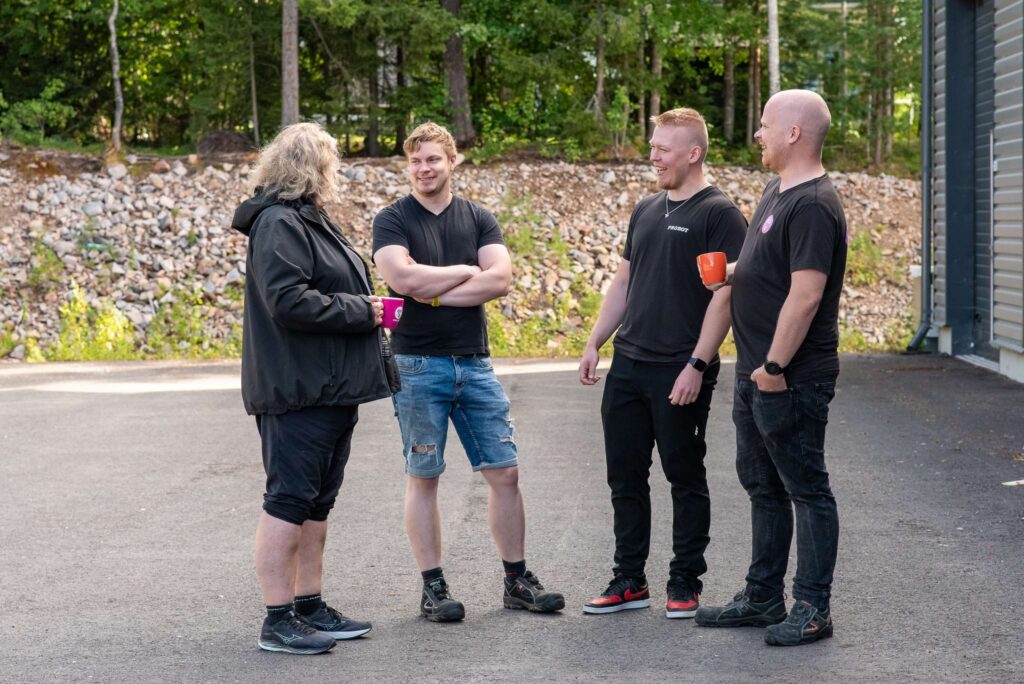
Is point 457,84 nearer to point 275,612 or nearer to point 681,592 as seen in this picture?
point 681,592

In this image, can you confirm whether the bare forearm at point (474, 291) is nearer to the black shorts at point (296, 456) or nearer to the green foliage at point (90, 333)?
the black shorts at point (296, 456)

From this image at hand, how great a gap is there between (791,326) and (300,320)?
5.97ft

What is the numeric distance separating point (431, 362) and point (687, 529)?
1285 mm

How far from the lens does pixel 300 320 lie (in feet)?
15.5

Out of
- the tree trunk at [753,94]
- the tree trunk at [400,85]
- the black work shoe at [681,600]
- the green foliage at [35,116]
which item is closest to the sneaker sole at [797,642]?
the black work shoe at [681,600]

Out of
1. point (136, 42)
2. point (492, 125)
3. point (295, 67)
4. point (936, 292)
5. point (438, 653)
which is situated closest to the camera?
point (438, 653)

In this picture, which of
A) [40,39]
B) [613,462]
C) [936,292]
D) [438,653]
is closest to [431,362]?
[613,462]

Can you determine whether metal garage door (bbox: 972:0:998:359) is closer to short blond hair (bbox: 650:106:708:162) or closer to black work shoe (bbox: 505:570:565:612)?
short blond hair (bbox: 650:106:708:162)

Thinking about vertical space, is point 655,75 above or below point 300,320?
above

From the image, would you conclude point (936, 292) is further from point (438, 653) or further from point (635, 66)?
point (635, 66)

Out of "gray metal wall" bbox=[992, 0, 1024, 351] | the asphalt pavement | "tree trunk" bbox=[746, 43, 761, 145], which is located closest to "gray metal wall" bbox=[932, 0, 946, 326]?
"gray metal wall" bbox=[992, 0, 1024, 351]

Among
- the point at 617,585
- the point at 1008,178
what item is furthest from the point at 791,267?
the point at 1008,178

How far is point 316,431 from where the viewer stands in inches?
192

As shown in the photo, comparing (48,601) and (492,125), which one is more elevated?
(492,125)
